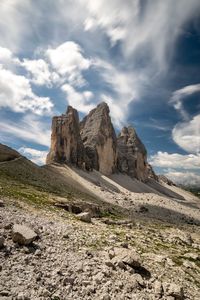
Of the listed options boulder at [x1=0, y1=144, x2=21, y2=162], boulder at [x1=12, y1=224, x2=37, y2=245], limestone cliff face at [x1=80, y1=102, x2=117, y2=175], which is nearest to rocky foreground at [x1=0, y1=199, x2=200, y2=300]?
boulder at [x1=12, y1=224, x2=37, y2=245]

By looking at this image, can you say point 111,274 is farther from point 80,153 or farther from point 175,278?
point 80,153

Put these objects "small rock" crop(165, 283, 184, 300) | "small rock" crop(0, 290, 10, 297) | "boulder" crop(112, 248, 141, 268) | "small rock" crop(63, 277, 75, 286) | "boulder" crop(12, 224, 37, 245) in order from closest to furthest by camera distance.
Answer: "small rock" crop(0, 290, 10, 297) → "small rock" crop(63, 277, 75, 286) → "small rock" crop(165, 283, 184, 300) → "boulder" crop(12, 224, 37, 245) → "boulder" crop(112, 248, 141, 268)

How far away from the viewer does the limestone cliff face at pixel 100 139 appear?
165 m

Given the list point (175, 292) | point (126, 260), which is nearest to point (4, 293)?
point (126, 260)

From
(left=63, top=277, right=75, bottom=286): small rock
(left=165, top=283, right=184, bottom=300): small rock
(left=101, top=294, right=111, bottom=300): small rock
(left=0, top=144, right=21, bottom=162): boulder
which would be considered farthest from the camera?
(left=0, top=144, right=21, bottom=162): boulder

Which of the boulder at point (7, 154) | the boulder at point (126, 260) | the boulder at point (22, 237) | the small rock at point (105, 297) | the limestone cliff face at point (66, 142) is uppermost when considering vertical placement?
the limestone cliff face at point (66, 142)

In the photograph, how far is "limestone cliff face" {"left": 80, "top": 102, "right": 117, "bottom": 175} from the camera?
16543 cm

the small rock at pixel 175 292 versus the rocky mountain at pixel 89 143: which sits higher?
the rocky mountain at pixel 89 143

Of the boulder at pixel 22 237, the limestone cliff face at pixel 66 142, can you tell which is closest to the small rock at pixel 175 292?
the boulder at pixel 22 237

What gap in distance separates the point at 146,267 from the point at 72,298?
8.35 m

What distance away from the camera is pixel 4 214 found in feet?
76.2

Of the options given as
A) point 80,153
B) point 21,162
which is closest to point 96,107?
point 80,153

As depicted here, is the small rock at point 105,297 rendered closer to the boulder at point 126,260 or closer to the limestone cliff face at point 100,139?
the boulder at point 126,260

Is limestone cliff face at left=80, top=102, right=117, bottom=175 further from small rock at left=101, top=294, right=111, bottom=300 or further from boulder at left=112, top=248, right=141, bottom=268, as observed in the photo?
small rock at left=101, top=294, right=111, bottom=300
